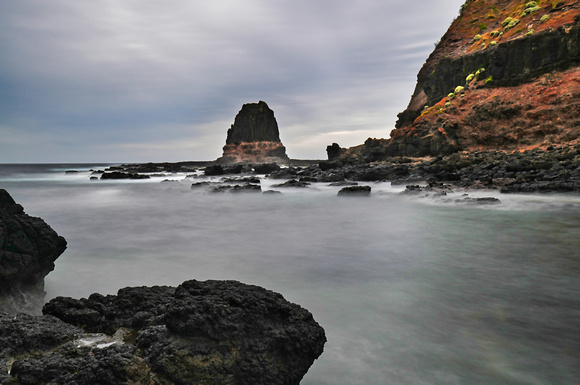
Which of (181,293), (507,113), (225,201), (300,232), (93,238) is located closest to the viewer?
(181,293)

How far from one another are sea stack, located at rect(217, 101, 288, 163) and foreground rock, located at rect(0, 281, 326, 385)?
11150 cm

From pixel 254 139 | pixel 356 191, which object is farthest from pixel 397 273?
pixel 254 139

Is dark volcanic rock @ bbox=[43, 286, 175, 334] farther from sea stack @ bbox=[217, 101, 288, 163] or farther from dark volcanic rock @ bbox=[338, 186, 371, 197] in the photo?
sea stack @ bbox=[217, 101, 288, 163]

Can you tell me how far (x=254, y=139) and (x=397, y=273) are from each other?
380ft

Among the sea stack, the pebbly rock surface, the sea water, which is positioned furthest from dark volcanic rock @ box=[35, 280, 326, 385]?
the sea stack

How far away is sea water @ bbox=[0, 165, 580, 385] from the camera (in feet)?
8.52

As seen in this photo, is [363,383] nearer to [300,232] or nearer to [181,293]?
[181,293]

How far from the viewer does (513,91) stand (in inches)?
1053

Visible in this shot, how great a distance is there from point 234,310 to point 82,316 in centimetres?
112

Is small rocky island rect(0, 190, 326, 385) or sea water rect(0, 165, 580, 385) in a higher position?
small rocky island rect(0, 190, 326, 385)

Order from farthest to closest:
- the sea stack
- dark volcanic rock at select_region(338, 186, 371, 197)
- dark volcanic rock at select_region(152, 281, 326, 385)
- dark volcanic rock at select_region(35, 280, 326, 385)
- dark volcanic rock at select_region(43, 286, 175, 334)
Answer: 1. the sea stack
2. dark volcanic rock at select_region(338, 186, 371, 197)
3. dark volcanic rock at select_region(43, 286, 175, 334)
4. dark volcanic rock at select_region(152, 281, 326, 385)
5. dark volcanic rock at select_region(35, 280, 326, 385)

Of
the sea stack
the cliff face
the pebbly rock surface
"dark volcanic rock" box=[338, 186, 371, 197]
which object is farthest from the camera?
the sea stack

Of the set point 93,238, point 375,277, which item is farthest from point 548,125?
point 93,238

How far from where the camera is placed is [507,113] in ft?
82.7
